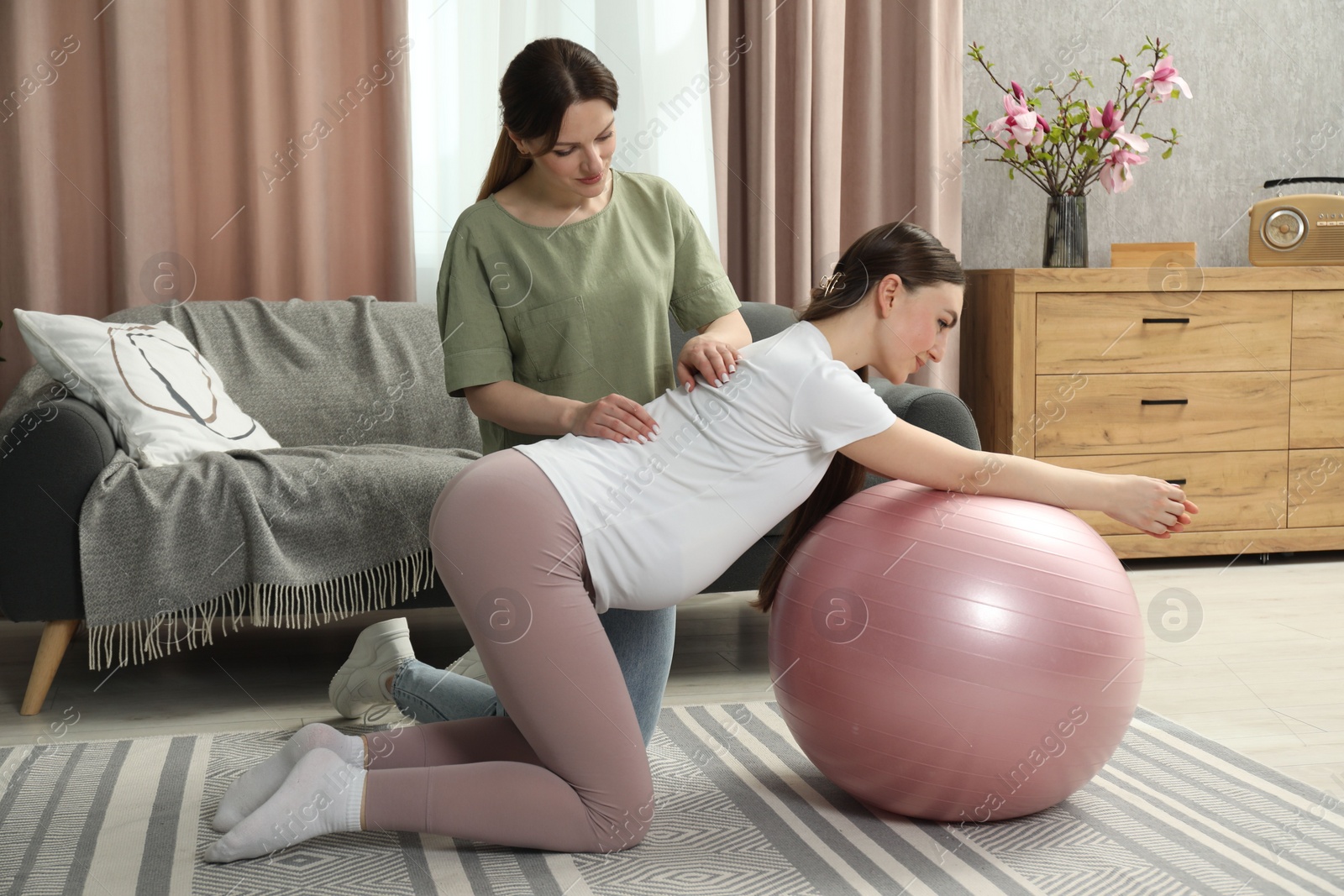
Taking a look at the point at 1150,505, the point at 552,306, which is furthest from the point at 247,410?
the point at 1150,505

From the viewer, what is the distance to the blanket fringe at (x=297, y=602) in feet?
6.92

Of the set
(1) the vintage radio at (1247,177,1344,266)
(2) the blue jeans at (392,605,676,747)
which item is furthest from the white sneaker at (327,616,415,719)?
(1) the vintage radio at (1247,177,1344,266)

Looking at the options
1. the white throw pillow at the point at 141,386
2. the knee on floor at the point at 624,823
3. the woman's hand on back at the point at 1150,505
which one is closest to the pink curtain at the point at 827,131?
the white throw pillow at the point at 141,386

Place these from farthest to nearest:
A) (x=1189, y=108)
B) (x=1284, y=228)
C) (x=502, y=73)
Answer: (x=1189, y=108), (x=1284, y=228), (x=502, y=73)

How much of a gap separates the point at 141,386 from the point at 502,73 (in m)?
1.36

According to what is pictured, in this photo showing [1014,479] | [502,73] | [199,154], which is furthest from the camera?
[502,73]

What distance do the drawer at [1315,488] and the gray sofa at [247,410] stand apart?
1459 mm

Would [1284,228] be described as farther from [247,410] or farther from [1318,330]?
[247,410]

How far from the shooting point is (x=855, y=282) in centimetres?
155

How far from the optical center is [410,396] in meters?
2.79

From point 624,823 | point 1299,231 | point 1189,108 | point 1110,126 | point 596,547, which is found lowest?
point 624,823

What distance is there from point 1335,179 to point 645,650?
3.12m

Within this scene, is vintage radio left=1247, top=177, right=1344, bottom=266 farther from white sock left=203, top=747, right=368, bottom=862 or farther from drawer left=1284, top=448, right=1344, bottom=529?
white sock left=203, top=747, right=368, bottom=862

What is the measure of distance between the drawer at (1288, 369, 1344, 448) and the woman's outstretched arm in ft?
7.30
